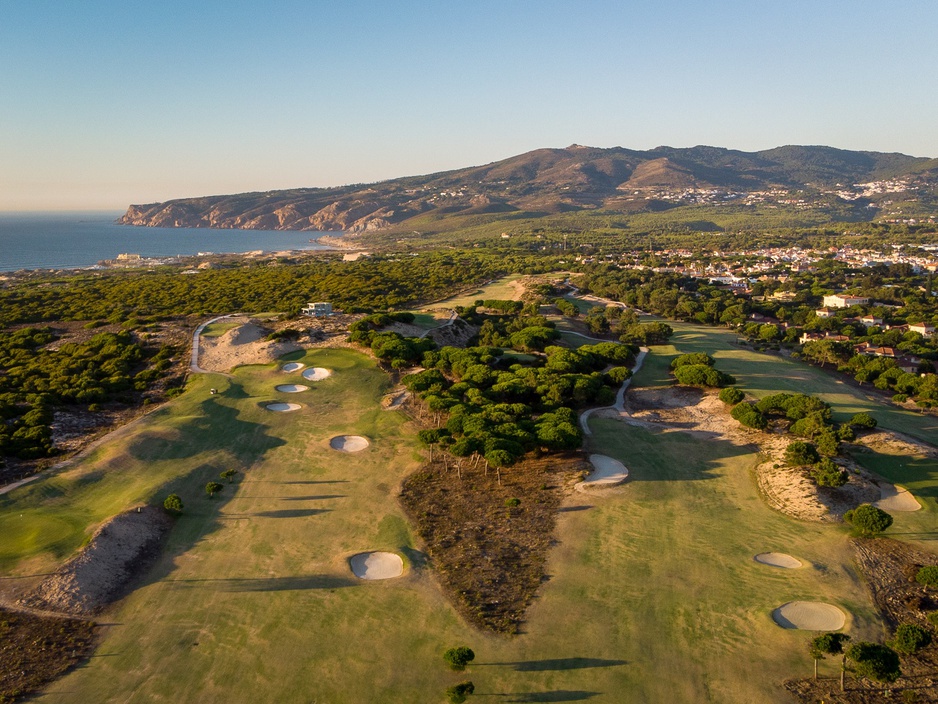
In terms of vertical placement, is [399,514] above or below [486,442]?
below

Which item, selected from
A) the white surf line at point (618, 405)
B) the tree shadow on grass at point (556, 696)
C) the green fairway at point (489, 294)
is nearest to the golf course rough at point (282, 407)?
the white surf line at point (618, 405)

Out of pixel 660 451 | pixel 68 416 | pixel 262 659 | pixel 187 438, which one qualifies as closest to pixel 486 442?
pixel 660 451

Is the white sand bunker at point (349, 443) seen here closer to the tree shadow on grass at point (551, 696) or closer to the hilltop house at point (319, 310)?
the tree shadow on grass at point (551, 696)

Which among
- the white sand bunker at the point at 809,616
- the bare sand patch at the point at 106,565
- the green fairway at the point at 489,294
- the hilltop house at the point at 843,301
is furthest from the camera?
the hilltop house at the point at 843,301

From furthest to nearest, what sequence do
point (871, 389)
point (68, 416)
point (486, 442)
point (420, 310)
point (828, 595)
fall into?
1. point (420, 310)
2. point (871, 389)
3. point (68, 416)
4. point (486, 442)
5. point (828, 595)

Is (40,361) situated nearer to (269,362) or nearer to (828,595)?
(269,362)

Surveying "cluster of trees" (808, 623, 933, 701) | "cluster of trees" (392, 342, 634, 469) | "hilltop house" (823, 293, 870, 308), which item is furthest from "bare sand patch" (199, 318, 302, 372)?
"hilltop house" (823, 293, 870, 308)

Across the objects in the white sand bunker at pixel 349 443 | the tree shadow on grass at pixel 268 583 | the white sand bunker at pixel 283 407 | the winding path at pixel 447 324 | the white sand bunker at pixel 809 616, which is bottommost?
the white sand bunker at pixel 809 616
